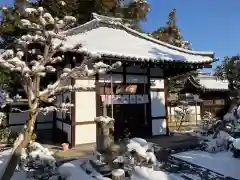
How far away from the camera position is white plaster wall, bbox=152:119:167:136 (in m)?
12.2

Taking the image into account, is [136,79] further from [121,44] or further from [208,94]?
[208,94]

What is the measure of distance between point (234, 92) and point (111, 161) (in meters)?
8.65

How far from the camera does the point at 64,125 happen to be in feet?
37.9

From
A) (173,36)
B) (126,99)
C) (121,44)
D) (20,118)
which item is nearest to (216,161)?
(126,99)

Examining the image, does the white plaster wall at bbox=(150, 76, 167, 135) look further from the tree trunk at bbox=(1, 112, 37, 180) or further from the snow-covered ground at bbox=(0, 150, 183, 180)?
the tree trunk at bbox=(1, 112, 37, 180)

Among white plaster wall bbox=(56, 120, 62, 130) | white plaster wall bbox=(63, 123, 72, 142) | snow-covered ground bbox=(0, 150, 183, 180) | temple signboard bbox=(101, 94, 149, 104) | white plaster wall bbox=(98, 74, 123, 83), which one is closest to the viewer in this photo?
snow-covered ground bbox=(0, 150, 183, 180)

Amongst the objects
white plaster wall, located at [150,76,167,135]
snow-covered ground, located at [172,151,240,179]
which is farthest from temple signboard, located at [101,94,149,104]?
snow-covered ground, located at [172,151,240,179]

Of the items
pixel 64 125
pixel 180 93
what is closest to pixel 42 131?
pixel 64 125

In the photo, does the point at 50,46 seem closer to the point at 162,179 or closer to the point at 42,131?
the point at 162,179

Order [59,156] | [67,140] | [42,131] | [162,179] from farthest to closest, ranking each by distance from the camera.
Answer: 1. [42,131]
2. [67,140]
3. [59,156]
4. [162,179]

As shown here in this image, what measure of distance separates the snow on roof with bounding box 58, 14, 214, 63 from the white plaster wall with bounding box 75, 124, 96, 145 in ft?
11.0

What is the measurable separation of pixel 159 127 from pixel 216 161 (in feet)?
14.7

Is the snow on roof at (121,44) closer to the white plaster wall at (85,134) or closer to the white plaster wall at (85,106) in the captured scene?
A: the white plaster wall at (85,106)

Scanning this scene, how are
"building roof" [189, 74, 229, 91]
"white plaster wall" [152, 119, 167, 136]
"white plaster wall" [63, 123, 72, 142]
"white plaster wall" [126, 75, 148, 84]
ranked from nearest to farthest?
"white plaster wall" [63, 123, 72, 142] → "white plaster wall" [126, 75, 148, 84] → "white plaster wall" [152, 119, 167, 136] → "building roof" [189, 74, 229, 91]
